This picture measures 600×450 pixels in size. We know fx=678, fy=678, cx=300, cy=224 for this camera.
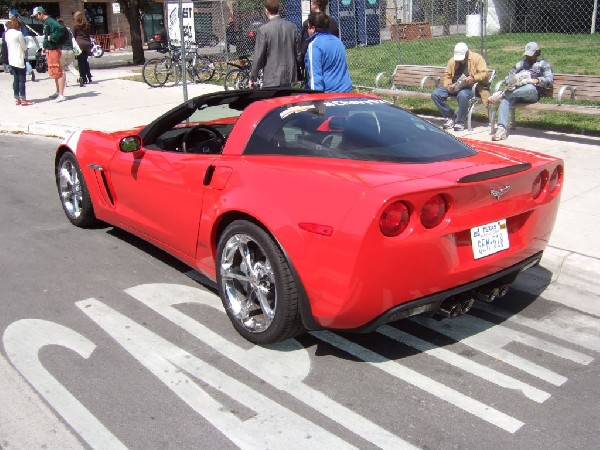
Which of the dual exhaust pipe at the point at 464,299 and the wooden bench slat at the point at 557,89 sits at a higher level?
the wooden bench slat at the point at 557,89

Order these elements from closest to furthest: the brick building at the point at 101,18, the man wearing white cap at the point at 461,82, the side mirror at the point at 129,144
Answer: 1. the side mirror at the point at 129,144
2. the man wearing white cap at the point at 461,82
3. the brick building at the point at 101,18

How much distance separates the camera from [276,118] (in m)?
4.08

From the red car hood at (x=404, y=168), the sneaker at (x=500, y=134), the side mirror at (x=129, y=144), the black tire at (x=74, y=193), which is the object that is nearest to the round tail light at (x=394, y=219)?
the red car hood at (x=404, y=168)

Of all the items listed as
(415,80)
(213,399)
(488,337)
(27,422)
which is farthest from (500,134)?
(27,422)

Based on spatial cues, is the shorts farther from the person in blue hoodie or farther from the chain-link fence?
the person in blue hoodie

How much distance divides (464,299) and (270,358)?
3.64 feet

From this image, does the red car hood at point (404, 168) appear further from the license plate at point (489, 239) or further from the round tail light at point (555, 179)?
the license plate at point (489, 239)

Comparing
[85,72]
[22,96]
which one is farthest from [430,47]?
[22,96]

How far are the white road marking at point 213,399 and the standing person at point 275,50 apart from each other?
4.39 meters

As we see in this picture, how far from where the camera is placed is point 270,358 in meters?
3.77

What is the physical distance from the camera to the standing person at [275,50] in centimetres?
784

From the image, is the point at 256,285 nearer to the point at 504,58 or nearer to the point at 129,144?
the point at 129,144

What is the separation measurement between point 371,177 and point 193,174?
53.0 inches

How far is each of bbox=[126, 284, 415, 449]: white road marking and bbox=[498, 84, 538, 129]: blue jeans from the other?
230 inches
